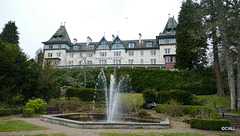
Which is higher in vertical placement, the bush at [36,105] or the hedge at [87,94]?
the hedge at [87,94]

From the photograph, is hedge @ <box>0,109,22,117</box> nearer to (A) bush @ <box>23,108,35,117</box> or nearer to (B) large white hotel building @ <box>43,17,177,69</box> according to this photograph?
(A) bush @ <box>23,108,35,117</box>

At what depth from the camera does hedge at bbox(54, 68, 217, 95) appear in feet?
92.2

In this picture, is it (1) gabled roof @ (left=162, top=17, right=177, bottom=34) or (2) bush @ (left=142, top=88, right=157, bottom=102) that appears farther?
(1) gabled roof @ (left=162, top=17, right=177, bottom=34)

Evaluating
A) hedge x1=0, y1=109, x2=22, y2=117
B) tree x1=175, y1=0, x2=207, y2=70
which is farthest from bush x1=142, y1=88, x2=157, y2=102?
hedge x1=0, y1=109, x2=22, y2=117

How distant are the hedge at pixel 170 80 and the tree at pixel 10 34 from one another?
20722 millimetres

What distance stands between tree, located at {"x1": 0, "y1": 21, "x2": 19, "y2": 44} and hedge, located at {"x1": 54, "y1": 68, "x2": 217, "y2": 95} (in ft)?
68.0

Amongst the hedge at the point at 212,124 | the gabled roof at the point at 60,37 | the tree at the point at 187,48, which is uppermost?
the gabled roof at the point at 60,37

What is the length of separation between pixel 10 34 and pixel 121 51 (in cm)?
3061

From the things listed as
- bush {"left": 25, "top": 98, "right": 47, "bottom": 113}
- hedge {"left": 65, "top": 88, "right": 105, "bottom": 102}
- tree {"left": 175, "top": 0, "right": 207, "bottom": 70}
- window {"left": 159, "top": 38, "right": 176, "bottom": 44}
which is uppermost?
window {"left": 159, "top": 38, "right": 176, "bottom": 44}

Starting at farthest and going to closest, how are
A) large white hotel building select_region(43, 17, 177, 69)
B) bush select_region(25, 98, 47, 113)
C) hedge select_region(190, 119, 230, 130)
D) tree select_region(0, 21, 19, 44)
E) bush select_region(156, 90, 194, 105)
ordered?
large white hotel building select_region(43, 17, 177, 69), tree select_region(0, 21, 19, 44), bush select_region(156, 90, 194, 105), bush select_region(25, 98, 47, 113), hedge select_region(190, 119, 230, 130)

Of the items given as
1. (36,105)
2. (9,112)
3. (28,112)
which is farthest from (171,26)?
(9,112)

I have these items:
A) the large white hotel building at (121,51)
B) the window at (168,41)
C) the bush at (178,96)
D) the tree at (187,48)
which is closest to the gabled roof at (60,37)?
the large white hotel building at (121,51)

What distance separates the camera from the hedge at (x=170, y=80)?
92.2 feet

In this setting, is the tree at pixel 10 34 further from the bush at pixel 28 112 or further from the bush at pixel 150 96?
the bush at pixel 150 96
